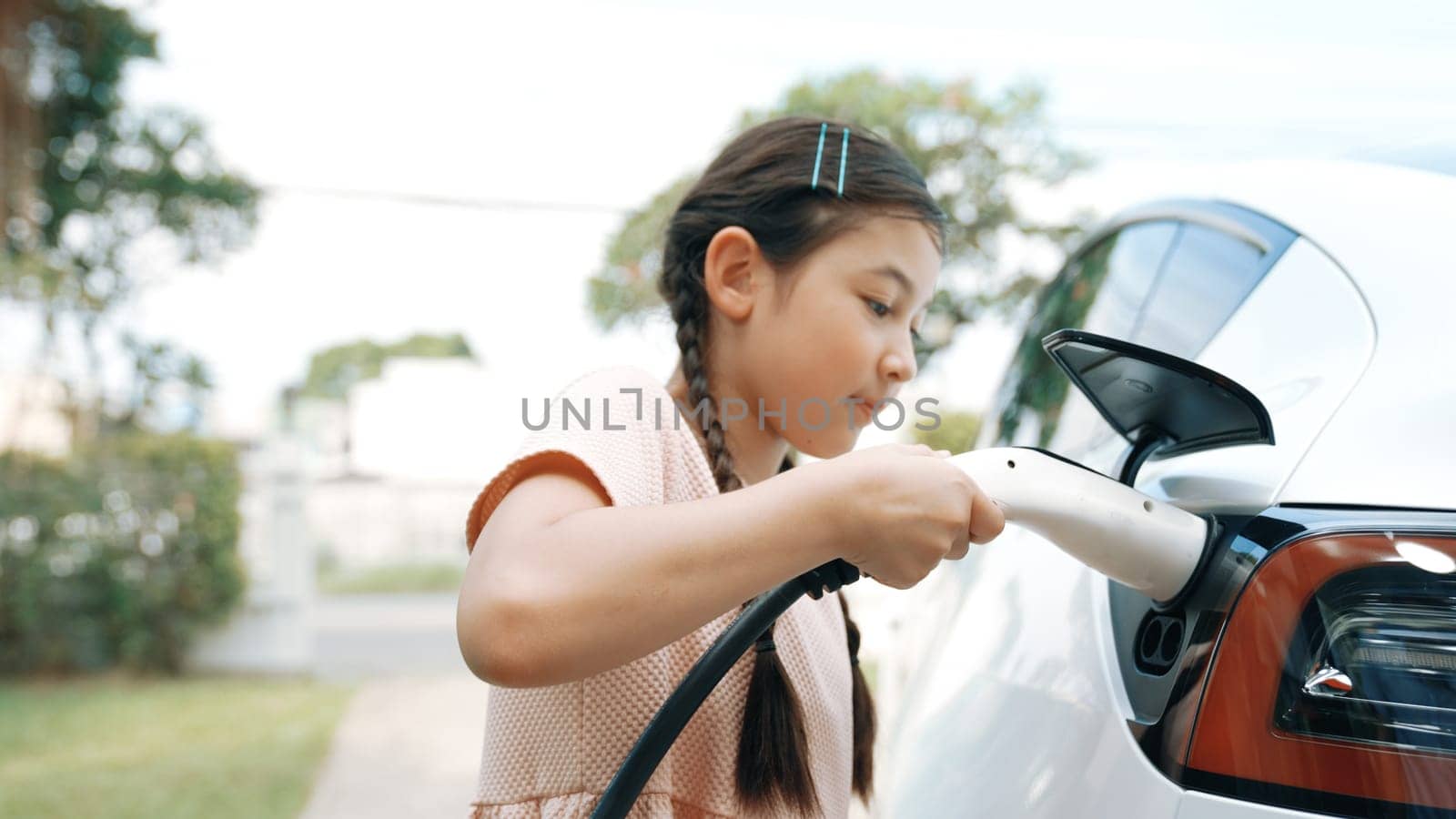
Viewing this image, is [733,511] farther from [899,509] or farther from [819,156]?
[819,156]

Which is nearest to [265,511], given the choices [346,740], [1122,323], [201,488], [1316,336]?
[201,488]

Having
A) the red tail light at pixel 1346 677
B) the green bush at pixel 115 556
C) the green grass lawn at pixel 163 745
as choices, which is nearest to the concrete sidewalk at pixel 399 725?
the green grass lawn at pixel 163 745

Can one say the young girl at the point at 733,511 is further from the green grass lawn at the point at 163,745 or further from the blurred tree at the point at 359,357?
the blurred tree at the point at 359,357

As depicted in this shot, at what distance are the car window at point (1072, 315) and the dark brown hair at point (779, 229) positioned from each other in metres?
0.43

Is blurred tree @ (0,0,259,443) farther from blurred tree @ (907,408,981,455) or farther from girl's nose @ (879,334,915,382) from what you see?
girl's nose @ (879,334,915,382)

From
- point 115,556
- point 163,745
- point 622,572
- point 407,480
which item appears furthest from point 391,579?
point 622,572

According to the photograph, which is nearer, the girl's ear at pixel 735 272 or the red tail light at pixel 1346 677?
the red tail light at pixel 1346 677

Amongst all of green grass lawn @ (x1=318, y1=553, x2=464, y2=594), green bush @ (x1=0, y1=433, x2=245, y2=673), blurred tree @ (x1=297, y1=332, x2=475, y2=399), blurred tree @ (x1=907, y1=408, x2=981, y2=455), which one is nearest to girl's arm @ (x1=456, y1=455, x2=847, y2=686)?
blurred tree @ (x1=907, y1=408, x2=981, y2=455)

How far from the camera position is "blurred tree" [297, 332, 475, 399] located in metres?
13.5

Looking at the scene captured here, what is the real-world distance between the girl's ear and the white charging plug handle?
378 millimetres

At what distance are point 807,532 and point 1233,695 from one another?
30 cm

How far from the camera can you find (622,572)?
2.50 ft

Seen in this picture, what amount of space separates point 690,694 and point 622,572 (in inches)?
6.5

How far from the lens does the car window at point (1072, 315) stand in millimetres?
1546
